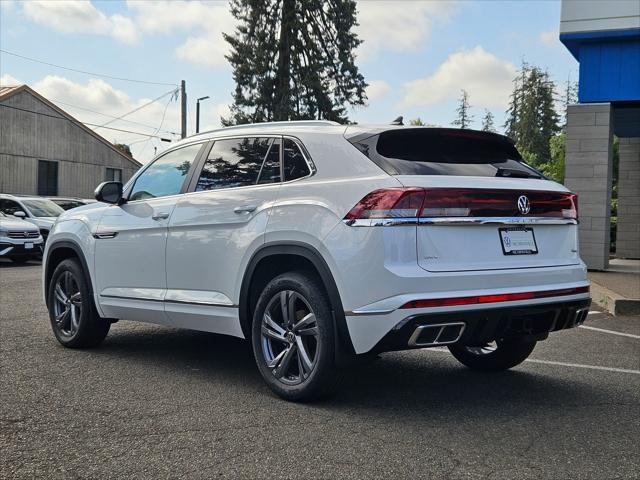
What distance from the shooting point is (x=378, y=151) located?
13.9ft

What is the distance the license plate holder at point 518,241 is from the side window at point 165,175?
8.22ft

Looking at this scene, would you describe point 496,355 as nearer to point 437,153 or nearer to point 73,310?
point 437,153

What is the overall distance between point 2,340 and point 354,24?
102ft

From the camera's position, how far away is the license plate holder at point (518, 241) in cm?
422

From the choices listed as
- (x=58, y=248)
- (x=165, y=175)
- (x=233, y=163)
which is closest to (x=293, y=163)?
(x=233, y=163)

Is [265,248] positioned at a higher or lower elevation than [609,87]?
lower

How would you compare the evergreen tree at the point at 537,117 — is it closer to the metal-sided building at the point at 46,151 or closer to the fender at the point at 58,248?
the metal-sided building at the point at 46,151

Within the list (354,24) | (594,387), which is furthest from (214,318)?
(354,24)

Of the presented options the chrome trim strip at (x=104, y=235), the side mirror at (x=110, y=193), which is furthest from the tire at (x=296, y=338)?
the side mirror at (x=110, y=193)

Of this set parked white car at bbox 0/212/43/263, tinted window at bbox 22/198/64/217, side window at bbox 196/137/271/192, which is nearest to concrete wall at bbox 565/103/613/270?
side window at bbox 196/137/271/192

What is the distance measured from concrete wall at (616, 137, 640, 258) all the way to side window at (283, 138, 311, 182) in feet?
51.4

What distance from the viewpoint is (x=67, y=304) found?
252 inches

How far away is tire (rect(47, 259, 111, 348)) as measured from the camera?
6.15 metres

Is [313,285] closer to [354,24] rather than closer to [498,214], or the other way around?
[498,214]
